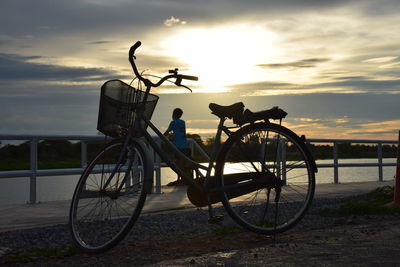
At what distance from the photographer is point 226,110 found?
463 centimetres

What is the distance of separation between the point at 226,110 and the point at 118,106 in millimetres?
833

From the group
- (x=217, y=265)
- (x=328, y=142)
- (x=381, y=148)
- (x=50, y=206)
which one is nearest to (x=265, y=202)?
(x=217, y=265)

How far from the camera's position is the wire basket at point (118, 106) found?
4.47 metres

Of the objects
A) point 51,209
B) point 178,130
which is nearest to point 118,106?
point 51,209

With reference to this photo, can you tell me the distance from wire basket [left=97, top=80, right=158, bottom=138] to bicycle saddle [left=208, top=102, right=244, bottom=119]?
1.64 feet

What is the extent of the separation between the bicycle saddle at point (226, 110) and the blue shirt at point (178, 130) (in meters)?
6.42

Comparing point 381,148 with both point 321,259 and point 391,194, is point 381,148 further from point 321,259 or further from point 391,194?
point 321,259

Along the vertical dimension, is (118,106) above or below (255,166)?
above

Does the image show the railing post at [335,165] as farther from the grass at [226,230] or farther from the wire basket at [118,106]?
the wire basket at [118,106]

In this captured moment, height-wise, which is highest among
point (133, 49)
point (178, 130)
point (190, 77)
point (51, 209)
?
point (133, 49)

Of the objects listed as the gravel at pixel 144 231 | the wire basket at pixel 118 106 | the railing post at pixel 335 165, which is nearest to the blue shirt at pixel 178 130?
the railing post at pixel 335 165

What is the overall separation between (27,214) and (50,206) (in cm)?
95

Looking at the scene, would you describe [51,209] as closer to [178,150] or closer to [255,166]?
[178,150]

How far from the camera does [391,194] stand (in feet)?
28.9
